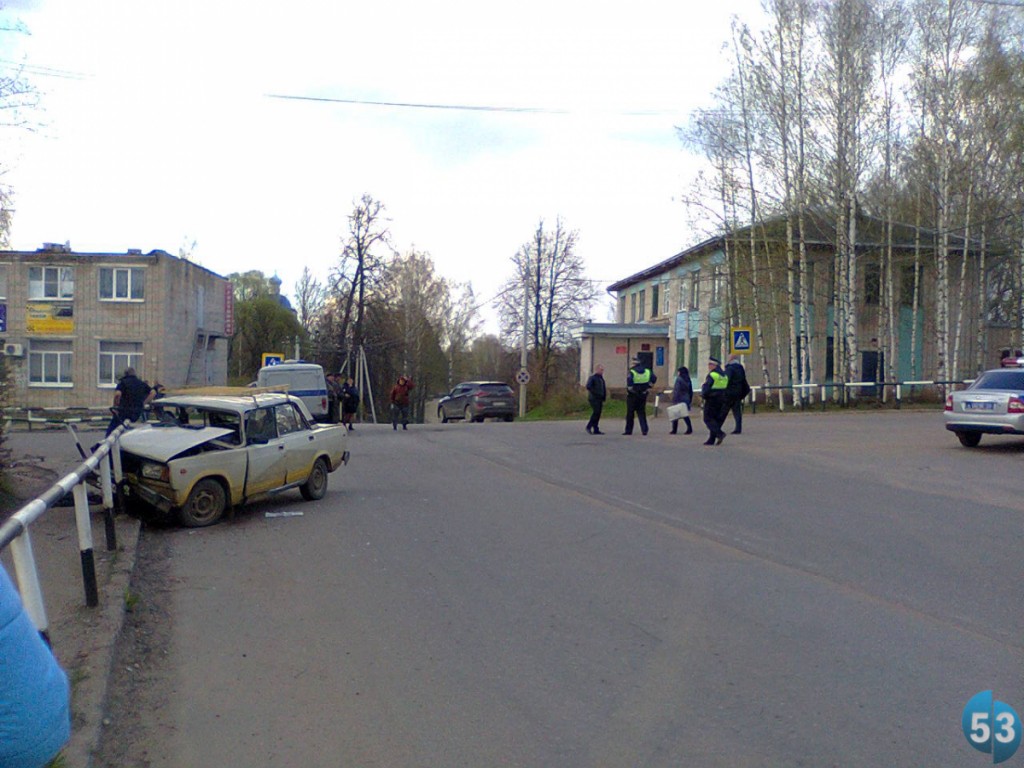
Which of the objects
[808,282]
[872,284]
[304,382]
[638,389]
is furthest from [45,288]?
[872,284]

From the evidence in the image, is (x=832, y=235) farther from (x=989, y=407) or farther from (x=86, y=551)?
(x=86, y=551)

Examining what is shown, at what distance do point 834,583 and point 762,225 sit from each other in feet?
101

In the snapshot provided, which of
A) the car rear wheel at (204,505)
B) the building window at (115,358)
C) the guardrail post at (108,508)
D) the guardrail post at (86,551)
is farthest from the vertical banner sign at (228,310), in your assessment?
the guardrail post at (86,551)

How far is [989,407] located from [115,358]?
3886 cm

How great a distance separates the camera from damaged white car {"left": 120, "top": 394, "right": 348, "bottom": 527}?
1092cm

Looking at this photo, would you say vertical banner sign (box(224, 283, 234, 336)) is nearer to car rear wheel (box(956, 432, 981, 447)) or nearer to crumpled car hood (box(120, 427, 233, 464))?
car rear wheel (box(956, 432, 981, 447))

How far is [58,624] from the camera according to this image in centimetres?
648

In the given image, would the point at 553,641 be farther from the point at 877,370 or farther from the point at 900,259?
the point at 877,370

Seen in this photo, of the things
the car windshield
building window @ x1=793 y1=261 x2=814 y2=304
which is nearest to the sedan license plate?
the car windshield

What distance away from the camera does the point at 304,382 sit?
91.4 feet

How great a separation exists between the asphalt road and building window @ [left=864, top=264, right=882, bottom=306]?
28048mm

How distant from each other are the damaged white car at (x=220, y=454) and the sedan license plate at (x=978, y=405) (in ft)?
39.9

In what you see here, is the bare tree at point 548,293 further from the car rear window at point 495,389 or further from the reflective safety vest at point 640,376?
the reflective safety vest at point 640,376

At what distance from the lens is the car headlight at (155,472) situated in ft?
35.4
